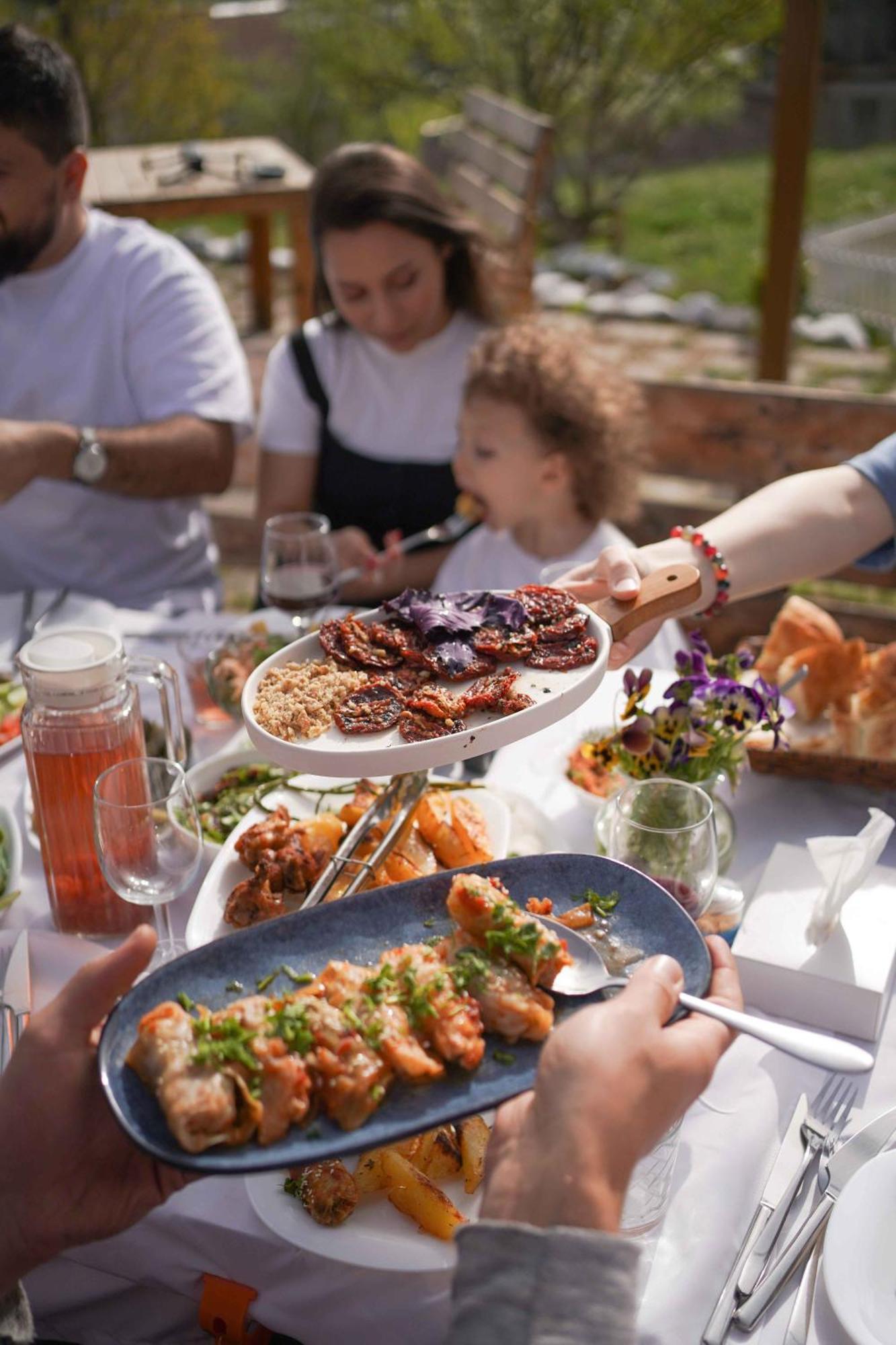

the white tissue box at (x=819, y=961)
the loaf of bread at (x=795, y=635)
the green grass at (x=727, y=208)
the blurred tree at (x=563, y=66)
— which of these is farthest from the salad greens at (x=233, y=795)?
the blurred tree at (x=563, y=66)

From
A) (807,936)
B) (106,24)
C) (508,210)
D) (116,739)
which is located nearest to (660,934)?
(807,936)

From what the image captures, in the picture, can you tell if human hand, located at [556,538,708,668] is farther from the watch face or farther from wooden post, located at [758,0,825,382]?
wooden post, located at [758,0,825,382]

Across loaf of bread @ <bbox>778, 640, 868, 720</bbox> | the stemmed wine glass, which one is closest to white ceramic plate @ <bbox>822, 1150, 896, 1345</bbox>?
the stemmed wine glass

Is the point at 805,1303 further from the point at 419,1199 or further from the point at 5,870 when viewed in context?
the point at 5,870

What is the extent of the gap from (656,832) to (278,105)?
1095cm

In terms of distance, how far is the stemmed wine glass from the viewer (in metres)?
1.50

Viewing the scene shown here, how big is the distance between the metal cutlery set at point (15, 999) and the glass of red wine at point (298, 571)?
0.97 m

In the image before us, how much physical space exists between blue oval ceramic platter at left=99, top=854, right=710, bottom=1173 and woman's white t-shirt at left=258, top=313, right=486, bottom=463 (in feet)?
7.58

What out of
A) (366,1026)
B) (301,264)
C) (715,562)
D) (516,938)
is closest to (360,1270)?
(366,1026)

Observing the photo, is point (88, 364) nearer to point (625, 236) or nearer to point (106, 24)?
point (106, 24)

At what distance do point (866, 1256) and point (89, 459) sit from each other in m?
Result: 2.45

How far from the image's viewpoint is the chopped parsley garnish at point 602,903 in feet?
4.39

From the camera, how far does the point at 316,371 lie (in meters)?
3.52

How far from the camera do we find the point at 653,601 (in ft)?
5.48
